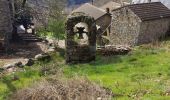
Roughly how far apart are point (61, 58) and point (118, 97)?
33.6ft

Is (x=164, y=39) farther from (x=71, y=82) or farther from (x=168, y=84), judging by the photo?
(x=71, y=82)

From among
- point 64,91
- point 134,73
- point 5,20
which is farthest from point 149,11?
point 64,91

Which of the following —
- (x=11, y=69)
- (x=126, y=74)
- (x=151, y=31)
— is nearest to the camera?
(x=126, y=74)

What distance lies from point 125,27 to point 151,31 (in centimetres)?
217

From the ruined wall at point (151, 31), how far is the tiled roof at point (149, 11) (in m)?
0.38

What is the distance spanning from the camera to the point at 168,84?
14.2m

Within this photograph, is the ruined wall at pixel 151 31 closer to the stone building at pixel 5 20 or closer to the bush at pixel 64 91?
the stone building at pixel 5 20

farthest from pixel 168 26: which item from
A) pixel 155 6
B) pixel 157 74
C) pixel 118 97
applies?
pixel 118 97

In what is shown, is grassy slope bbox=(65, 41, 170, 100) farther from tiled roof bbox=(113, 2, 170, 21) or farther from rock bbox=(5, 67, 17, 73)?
tiled roof bbox=(113, 2, 170, 21)

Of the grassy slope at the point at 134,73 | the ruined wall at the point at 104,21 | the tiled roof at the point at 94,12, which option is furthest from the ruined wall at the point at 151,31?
the ruined wall at the point at 104,21

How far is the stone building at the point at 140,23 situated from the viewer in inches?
1126

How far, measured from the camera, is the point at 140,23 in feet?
92.4

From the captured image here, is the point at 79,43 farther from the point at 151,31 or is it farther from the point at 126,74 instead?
the point at 151,31

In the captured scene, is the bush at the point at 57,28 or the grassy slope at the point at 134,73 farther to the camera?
the bush at the point at 57,28
